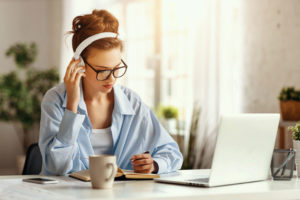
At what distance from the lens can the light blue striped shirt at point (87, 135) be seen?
1.81 meters

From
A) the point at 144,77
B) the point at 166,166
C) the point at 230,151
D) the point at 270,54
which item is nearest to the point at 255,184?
the point at 230,151

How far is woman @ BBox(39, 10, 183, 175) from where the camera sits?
5.95 ft

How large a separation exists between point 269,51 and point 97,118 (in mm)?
1894

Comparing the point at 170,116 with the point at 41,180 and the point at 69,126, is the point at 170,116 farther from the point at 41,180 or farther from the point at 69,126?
the point at 41,180

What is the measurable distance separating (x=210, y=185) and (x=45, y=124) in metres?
0.71

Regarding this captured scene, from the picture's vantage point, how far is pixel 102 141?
2.03 metres

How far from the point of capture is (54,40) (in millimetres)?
6715

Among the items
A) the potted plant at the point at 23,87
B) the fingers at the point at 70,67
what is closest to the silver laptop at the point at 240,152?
the fingers at the point at 70,67

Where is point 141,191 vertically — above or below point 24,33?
below

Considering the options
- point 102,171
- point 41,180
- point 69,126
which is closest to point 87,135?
point 69,126

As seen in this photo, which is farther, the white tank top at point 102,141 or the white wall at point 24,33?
the white wall at point 24,33

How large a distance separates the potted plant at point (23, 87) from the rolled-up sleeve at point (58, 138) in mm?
3843

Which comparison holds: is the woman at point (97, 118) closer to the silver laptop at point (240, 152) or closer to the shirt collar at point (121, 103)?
the shirt collar at point (121, 103)

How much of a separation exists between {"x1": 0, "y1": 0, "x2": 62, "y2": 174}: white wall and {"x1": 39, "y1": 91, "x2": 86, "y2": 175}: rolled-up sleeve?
4.77 meters
